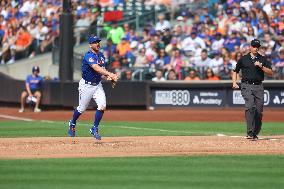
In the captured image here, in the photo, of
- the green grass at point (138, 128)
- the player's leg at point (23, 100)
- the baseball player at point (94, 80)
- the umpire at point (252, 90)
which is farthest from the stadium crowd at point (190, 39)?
the baseball player at point (94, 80)

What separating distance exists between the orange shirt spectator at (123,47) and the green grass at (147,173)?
15.3 metres

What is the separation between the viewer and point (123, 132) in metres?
19.3

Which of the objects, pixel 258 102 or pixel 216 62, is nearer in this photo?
pixel 258 102

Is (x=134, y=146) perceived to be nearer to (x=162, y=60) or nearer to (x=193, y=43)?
(x=162, y=60)

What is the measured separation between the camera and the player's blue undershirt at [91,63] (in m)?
16.1

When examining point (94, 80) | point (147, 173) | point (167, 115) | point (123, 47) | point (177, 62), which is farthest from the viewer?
point (123, 47)

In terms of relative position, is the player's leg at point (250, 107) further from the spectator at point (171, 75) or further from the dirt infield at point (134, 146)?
the spectator at point (171, 75)

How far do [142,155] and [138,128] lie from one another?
22.8 ft

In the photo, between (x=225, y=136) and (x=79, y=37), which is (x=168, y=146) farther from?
(x=79, y=37)

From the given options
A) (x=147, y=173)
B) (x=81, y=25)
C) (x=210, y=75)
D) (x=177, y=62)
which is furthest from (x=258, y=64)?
(x=81, y=25)

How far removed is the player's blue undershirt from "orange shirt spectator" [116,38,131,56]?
38.8ft

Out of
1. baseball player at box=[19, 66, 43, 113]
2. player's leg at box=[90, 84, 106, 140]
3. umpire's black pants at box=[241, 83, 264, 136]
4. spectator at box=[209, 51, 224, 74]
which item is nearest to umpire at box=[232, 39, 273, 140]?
umpire's black pants at box=[241, 83, 264, 136]

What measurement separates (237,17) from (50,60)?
24.2 feet

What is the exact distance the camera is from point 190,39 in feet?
90.2
